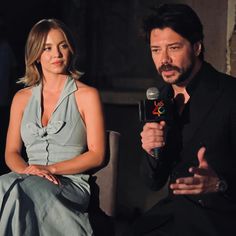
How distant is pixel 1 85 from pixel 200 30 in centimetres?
324

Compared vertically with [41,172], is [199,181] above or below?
above

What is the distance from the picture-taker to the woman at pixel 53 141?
3.32 m

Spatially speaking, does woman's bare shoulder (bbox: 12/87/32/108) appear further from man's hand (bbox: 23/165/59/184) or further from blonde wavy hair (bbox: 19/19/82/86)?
man's hand (bbox: 23/165/59/184)

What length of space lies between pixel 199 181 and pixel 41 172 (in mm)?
1174

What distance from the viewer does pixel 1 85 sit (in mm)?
5867

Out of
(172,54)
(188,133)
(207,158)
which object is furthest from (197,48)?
(207,158)

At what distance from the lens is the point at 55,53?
367cm

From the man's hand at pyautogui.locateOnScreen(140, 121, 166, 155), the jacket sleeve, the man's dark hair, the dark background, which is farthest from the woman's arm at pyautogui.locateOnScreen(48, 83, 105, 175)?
the dark background

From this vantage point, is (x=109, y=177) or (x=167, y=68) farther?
(x=109, y=177)

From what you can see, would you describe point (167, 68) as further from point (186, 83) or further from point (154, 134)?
point (154, 134)

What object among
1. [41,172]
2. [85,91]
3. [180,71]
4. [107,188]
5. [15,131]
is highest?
[180,71]

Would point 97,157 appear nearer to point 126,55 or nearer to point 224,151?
point 224,151

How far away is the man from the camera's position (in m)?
2.77

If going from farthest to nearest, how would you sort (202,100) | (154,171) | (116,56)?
(116,56), (154,171), (202,100)
